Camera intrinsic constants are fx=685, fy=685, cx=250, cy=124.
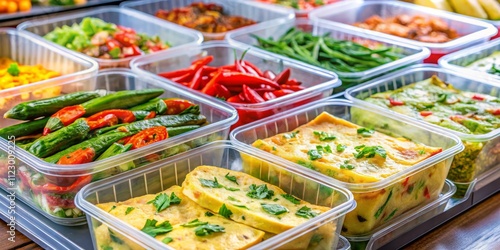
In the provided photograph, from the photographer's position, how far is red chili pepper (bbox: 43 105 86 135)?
2.50 meters

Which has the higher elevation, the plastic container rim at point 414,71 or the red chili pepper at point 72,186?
the plastic container rim at point 414,71

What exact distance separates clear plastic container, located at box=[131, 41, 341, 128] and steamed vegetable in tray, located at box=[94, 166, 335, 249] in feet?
2.26

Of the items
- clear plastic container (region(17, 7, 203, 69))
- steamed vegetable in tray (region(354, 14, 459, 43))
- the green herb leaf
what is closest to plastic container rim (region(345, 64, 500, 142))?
steamed vegetable in tray (region(354, 14, 459, 43))

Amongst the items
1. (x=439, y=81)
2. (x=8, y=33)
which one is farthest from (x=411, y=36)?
(x=8, y=33)

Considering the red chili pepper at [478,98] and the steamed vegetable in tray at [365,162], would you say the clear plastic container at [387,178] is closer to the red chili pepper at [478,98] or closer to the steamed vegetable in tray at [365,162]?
the steamed vegetable in tray at [365,162]

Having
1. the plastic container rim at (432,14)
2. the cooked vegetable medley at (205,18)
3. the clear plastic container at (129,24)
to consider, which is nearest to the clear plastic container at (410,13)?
the plastic container rim at (432,14)

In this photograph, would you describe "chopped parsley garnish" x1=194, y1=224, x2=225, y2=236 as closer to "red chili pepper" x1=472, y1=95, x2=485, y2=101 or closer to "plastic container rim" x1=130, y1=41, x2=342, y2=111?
"plastic container rim" x1=130, y1=41, x2=342, y2=111

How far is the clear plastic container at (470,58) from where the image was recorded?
328 centimetres

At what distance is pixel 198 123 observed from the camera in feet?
8.88

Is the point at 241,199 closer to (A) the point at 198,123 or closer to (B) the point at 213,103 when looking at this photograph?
(A) the point at 198,123

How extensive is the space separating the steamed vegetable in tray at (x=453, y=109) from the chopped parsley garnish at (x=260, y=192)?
849mm

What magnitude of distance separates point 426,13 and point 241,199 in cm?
281

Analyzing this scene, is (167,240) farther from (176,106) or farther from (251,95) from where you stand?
(251,95)

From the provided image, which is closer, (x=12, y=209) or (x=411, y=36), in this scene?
(x=12, y=209)
